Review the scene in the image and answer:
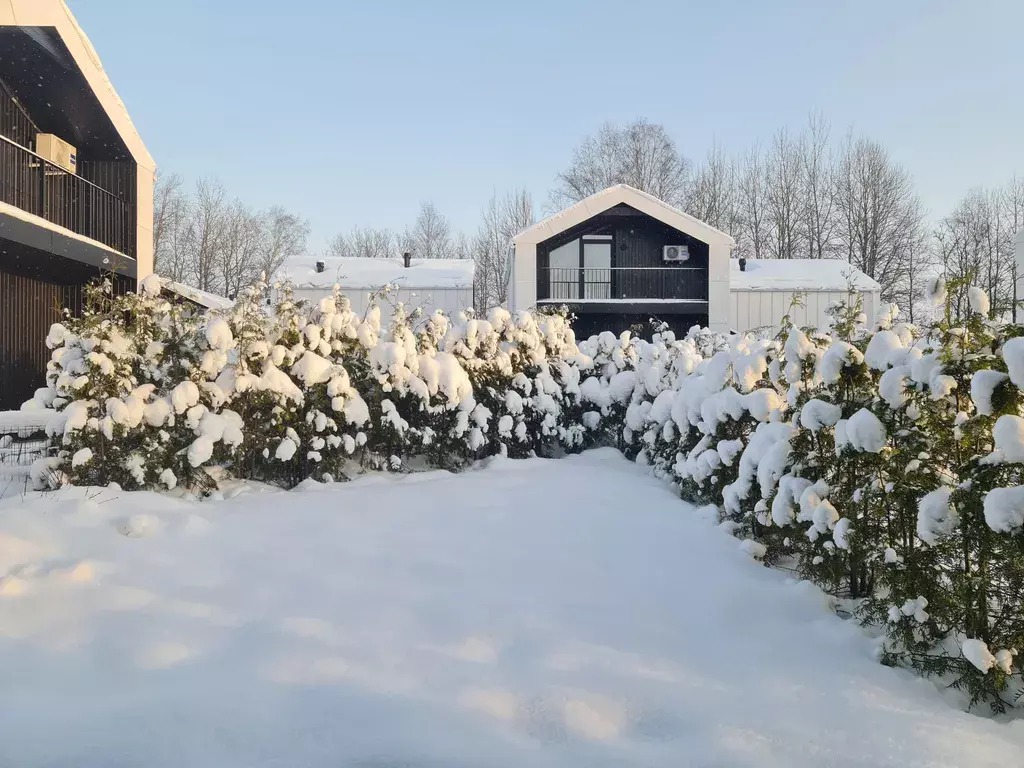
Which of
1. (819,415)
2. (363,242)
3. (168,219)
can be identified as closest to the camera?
(819,415)

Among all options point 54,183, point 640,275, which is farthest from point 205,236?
point 54,183

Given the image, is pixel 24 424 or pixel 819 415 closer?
pixel 819 415

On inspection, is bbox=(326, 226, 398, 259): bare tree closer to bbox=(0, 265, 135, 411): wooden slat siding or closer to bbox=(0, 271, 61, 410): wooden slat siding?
bbox=(0, 265, 135, 411): wooden slat siding

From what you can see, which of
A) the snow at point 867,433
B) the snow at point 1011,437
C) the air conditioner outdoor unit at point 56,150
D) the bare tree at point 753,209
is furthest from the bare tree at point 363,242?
the snow at point 1011,437

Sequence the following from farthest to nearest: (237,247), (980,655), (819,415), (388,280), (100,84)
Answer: (237,247)
(388,280)
(100,84)
(819,415)
(980,655)

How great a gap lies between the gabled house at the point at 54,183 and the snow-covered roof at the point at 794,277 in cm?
1625

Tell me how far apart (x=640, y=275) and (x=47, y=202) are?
1441 centimetres

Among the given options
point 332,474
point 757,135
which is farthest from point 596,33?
point 757,135

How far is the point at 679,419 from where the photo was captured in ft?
18.2

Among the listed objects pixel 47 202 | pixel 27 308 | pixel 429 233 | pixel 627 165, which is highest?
pixel 627 165

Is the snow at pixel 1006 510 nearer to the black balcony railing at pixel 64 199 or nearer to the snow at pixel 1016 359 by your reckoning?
the snow at pixel 1016 359

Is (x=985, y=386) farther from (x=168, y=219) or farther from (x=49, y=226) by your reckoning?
(x=168, y=219)

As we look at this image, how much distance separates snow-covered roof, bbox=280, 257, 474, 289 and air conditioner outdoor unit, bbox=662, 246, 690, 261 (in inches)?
244

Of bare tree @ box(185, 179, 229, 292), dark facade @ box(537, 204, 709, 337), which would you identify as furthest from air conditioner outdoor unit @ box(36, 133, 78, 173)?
bare tree @ box(185, 179, 229, 292)
